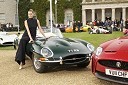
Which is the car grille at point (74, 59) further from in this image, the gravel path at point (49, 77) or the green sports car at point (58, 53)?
the gravel path at point (49, 77)

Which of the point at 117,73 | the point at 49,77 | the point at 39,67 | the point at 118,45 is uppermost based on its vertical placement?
the point at 118,45

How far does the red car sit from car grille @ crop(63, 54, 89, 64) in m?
1.32

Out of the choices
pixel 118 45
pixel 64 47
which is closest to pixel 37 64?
pixel 64 47

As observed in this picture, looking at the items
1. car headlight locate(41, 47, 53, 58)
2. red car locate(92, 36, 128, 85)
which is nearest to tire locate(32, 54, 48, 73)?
car headlight locate(41, 47, 53, 58)

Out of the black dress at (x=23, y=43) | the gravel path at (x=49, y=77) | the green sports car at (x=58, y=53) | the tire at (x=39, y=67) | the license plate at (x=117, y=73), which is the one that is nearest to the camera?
Answer: the license plate at (x=117, y=73)

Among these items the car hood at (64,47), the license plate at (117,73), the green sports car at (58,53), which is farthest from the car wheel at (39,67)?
the license plate at (117,73)

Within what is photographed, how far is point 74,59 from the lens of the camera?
7.63 meters

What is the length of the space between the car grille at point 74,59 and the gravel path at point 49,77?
334 mm

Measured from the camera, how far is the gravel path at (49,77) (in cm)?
681

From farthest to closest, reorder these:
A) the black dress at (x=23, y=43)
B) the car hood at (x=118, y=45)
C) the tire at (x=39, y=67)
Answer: the black dress at (x=23, y=43) → the tire at (x=39, y=67) → the car hood at (x=118, y=45)

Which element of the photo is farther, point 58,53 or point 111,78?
point 58,53

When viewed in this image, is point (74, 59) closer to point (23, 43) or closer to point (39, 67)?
point (39, 67)

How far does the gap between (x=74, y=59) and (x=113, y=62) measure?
6.44ft

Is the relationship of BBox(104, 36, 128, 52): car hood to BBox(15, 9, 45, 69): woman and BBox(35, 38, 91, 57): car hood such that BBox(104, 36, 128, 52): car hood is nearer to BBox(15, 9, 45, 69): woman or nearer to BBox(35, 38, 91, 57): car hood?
BBox(35, 38, 91, 57): car hood
